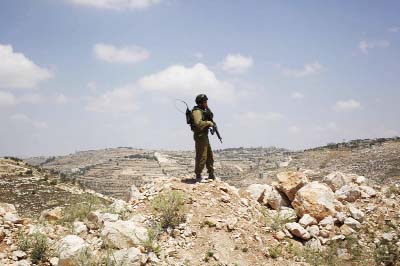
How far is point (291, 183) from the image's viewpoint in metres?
10.1

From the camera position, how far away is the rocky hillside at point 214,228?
6.39m

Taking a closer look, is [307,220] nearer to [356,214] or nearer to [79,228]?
[356,214]

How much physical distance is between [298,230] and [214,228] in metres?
2.15

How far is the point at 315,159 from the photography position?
40062 mm

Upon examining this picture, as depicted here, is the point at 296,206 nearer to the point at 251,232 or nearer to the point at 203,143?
the point at 251,232

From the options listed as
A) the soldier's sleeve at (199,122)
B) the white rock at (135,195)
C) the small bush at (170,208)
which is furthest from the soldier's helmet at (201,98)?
the white rock at (135,195)

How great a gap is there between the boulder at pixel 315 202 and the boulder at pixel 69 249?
545 centimetres

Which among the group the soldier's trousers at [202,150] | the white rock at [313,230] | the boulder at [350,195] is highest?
the soldier's trousers at [202,150]

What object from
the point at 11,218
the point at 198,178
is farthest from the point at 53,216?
the point at 198,178

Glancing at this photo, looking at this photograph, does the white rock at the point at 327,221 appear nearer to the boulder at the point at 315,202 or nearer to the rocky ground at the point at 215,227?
the rocky ground at the point at 215,227

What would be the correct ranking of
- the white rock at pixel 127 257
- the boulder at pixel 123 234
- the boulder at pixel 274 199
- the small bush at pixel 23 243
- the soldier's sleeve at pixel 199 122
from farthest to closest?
the boulder at pixel 274 199 < the soldier's sleeve at pixel 199 122 < the boulder at pixel 123 234 < the small bush at pixel 23 243 < the white rock at pixel 127 257

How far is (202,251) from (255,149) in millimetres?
192938

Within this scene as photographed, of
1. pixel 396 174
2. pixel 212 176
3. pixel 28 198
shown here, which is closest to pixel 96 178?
pixel 28 198

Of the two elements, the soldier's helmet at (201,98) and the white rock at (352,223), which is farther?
the soldier's helmet at (201,98)
